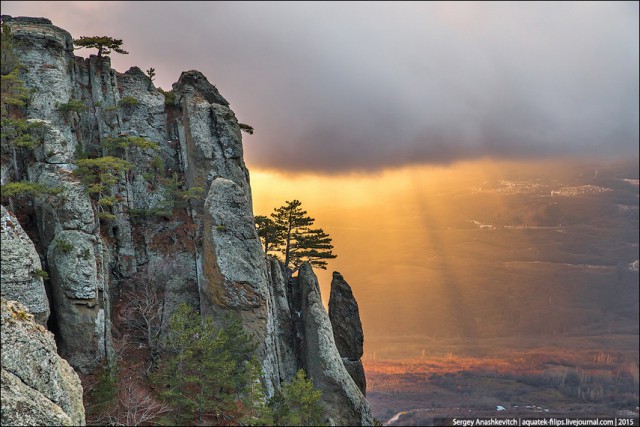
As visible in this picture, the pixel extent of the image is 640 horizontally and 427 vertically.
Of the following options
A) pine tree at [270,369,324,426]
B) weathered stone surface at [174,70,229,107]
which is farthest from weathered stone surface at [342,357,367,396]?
weathered stone surface at [174,70,229,107]

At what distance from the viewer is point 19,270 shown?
4284cm

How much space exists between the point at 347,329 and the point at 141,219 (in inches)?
→ 1167

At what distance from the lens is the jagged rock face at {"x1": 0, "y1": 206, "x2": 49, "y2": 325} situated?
4206 centimetres

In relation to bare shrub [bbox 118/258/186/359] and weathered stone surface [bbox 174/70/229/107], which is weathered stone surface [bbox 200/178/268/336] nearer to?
bare shrub [bbox 118/258/186/359]

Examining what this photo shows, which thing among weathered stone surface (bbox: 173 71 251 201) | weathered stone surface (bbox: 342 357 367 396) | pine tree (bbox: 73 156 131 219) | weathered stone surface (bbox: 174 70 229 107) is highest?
weathered stone surface (bbox: 174 70 229 107)

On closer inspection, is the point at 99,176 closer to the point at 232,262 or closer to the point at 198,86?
the point at 232,262

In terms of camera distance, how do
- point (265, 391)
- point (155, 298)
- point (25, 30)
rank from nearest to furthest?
point (265, 391)
point (155, 298)
point (25, 30)

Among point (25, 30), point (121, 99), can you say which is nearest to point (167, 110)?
point (121, 99)

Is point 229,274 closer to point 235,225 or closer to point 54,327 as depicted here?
point 235,225

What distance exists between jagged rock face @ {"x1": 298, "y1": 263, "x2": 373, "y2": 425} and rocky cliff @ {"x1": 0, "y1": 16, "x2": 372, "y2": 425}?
12 centimetres

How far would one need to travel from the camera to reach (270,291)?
209 feet

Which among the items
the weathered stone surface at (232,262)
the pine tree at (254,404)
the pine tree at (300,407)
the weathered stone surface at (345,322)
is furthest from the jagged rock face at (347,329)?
the pine tree at (300,407)

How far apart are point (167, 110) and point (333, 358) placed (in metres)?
40.1

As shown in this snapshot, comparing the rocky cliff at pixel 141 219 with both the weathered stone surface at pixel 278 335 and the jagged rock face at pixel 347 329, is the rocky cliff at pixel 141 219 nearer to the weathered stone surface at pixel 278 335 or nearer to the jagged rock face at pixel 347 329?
the weathered stone surface at pixel 278 335
